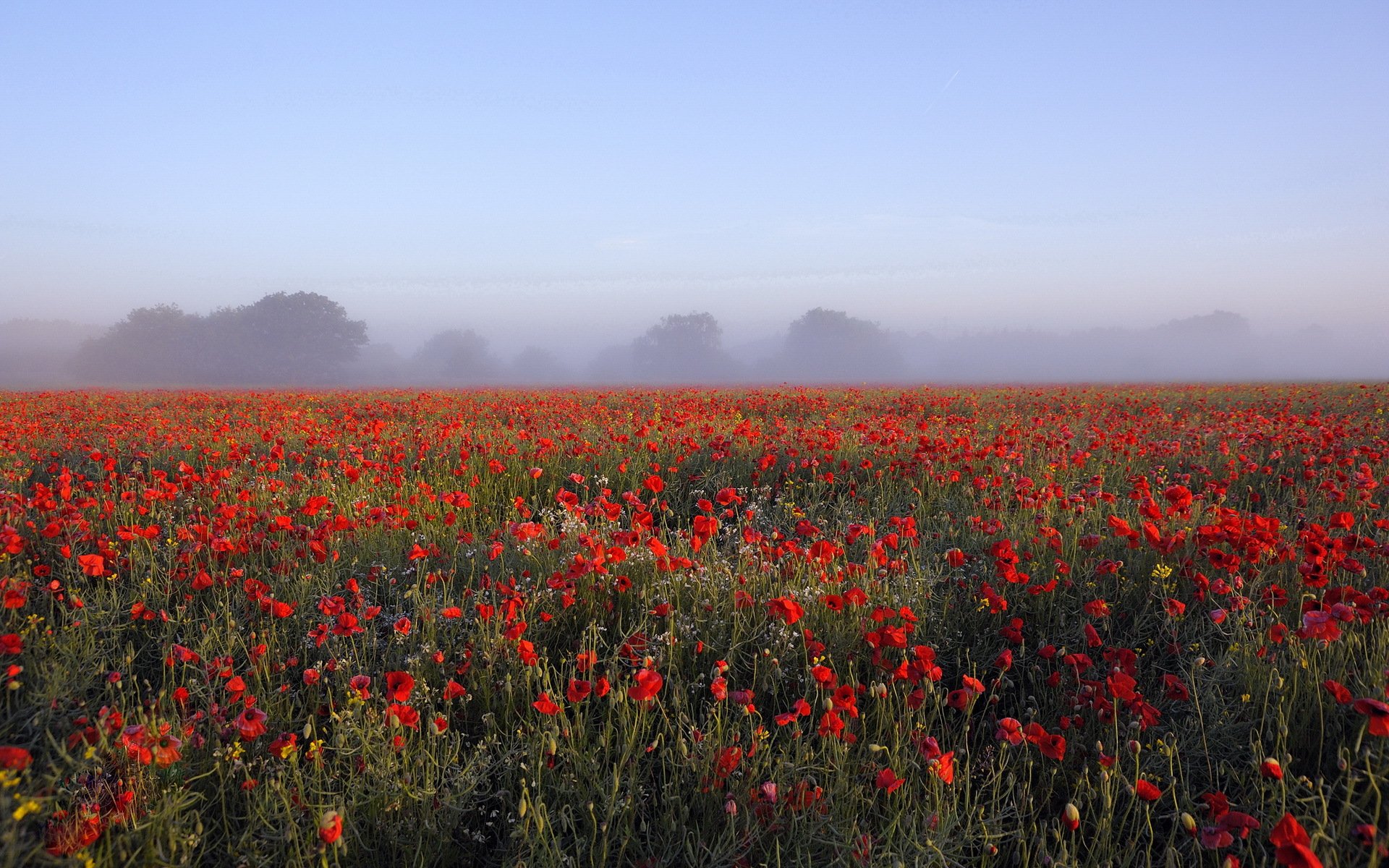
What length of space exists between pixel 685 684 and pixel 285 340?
70930mm

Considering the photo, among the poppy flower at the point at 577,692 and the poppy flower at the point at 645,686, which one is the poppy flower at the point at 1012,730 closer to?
the poppy flower at the point at 645,686

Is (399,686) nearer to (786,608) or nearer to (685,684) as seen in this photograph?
(685,684)

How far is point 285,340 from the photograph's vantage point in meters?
62.1

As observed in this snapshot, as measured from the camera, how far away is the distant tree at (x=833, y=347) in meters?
99.9

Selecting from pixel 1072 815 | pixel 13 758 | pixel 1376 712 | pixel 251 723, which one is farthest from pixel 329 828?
pixel 1376 712

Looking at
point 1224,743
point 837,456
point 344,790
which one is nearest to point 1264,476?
point 837,456

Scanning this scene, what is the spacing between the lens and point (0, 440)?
7.29m

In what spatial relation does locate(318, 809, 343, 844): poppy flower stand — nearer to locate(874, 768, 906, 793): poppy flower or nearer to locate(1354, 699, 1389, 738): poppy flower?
locate(874, 768, 906, 793): poppy flower

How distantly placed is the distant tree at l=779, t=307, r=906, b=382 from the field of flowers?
9522 centimetres

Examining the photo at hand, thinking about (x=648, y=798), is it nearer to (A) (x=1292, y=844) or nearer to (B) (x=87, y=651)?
(A) (x=1292, y=844)

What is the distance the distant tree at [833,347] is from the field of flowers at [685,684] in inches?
3749

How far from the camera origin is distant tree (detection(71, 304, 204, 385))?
5981 centimetres

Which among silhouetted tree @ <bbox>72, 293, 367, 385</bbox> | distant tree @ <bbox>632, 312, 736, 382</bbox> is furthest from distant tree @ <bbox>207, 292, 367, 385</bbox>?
distant tree @ <bbox>632, 312, 736, 382</bbox>

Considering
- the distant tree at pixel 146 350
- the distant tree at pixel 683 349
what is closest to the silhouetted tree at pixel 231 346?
the distant tree at pixel 146 350
